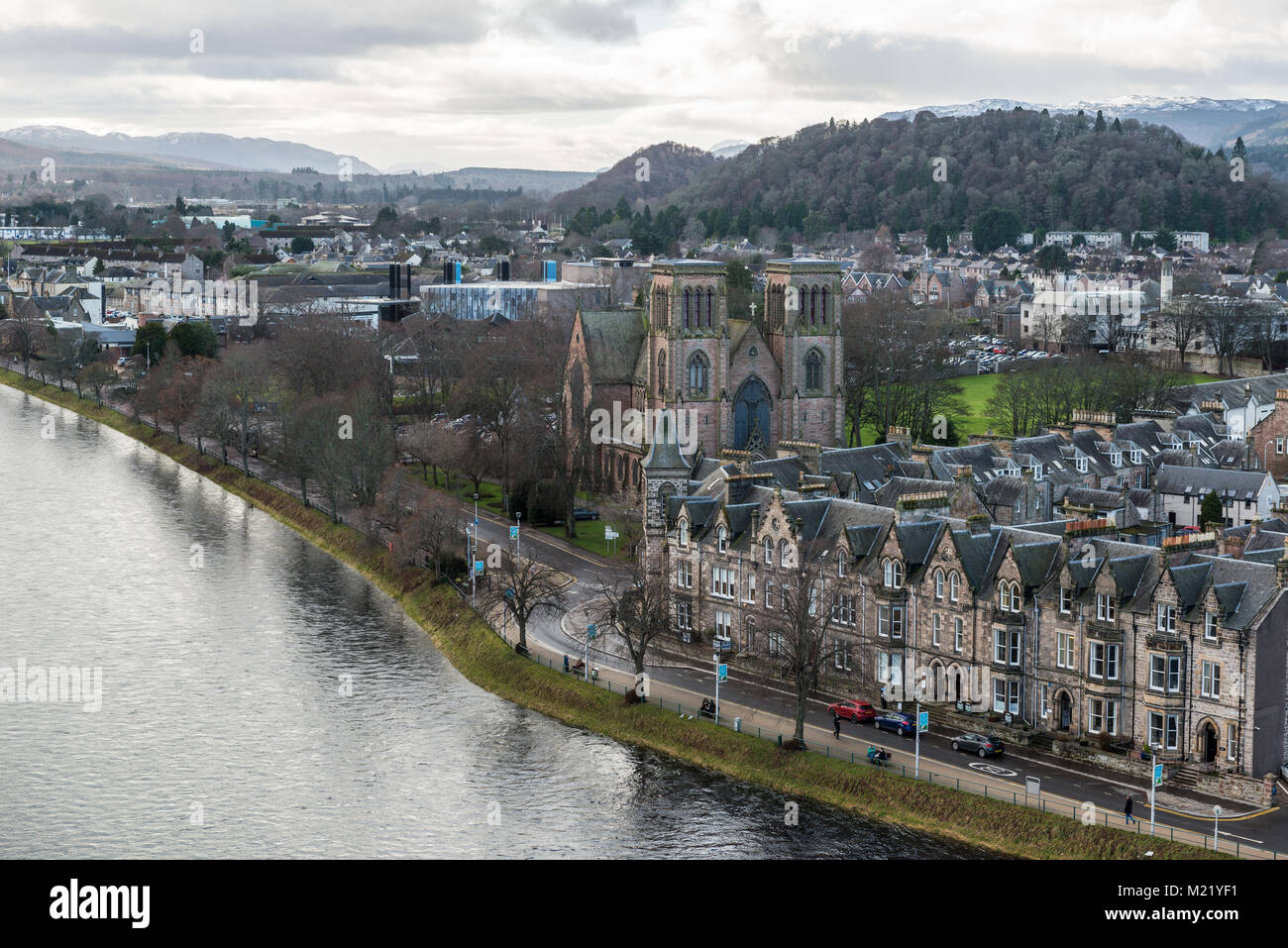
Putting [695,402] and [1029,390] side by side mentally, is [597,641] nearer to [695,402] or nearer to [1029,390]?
[695,402]

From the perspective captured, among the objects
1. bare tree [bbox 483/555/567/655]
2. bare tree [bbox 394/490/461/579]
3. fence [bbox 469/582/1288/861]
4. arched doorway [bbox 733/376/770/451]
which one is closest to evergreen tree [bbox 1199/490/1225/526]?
arched doorway [bbox 733/376/770/451]

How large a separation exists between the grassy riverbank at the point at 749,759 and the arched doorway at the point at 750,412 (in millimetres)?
24156

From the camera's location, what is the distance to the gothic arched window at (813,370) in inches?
4151

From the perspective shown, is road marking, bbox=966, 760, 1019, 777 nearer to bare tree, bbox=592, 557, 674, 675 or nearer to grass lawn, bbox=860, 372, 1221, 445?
bare tree, bbox=592, 557, 674, 675

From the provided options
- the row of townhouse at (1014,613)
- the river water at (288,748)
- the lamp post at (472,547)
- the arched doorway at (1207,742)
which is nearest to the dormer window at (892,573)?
the row of townhouse at (1014,613)

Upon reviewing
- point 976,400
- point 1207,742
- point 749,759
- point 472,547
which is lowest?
point 749,759

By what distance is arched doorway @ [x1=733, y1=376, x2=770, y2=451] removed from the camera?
339 feet

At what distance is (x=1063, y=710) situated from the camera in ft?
187

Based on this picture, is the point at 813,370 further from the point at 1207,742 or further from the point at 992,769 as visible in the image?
the point at 1207,742

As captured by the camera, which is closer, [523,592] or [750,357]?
[523,592]

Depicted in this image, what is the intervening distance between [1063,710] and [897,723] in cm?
543

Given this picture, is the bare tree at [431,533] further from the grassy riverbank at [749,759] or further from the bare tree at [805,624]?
the bare tree at [805,624]

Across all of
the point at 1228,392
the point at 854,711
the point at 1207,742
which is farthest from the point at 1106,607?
the point at 1228,392

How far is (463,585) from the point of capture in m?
81.6
